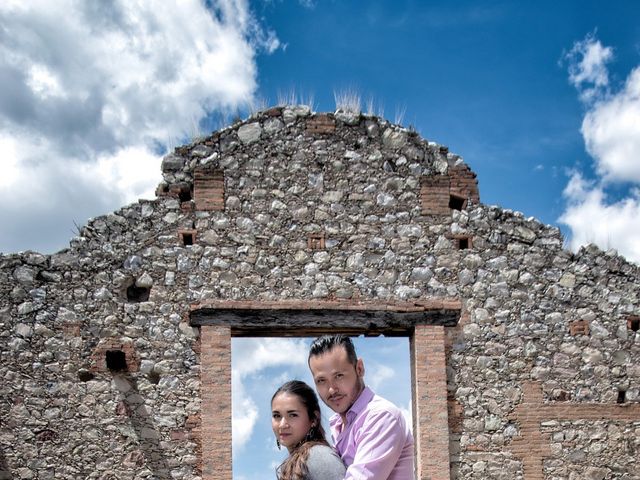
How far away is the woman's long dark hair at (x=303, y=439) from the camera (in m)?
3.50

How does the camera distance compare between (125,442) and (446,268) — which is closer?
(125,442)

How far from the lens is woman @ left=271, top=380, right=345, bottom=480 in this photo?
3553mm

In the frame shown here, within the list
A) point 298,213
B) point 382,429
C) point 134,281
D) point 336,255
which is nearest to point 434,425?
point 336,255

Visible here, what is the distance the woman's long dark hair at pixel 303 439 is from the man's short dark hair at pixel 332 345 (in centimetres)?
15

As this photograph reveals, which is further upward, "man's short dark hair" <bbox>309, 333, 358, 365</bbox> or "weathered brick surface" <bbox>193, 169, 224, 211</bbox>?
"weathered brick surface" <bbox>193, 169, 224, 211</bbox>

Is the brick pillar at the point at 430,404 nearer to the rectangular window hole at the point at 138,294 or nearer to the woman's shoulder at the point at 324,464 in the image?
the rectangular window hole at the point at 138,294

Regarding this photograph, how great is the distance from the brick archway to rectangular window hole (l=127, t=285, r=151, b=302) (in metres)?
0.62

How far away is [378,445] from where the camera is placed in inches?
146

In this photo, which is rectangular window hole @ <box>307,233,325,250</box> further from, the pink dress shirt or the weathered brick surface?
the pink dress shirt

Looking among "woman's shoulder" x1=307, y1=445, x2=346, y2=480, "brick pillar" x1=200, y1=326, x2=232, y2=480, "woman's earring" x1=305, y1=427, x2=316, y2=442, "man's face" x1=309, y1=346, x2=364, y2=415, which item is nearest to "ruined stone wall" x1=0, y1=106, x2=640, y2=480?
"brick pillar" x1=200, y1=326, x2=232, y2=480

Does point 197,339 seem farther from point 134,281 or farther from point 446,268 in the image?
point 446,268

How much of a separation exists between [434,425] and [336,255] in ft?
6.99

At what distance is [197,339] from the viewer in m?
9.92

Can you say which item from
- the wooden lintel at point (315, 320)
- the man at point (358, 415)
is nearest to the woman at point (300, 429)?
the man at point (358, 415)
